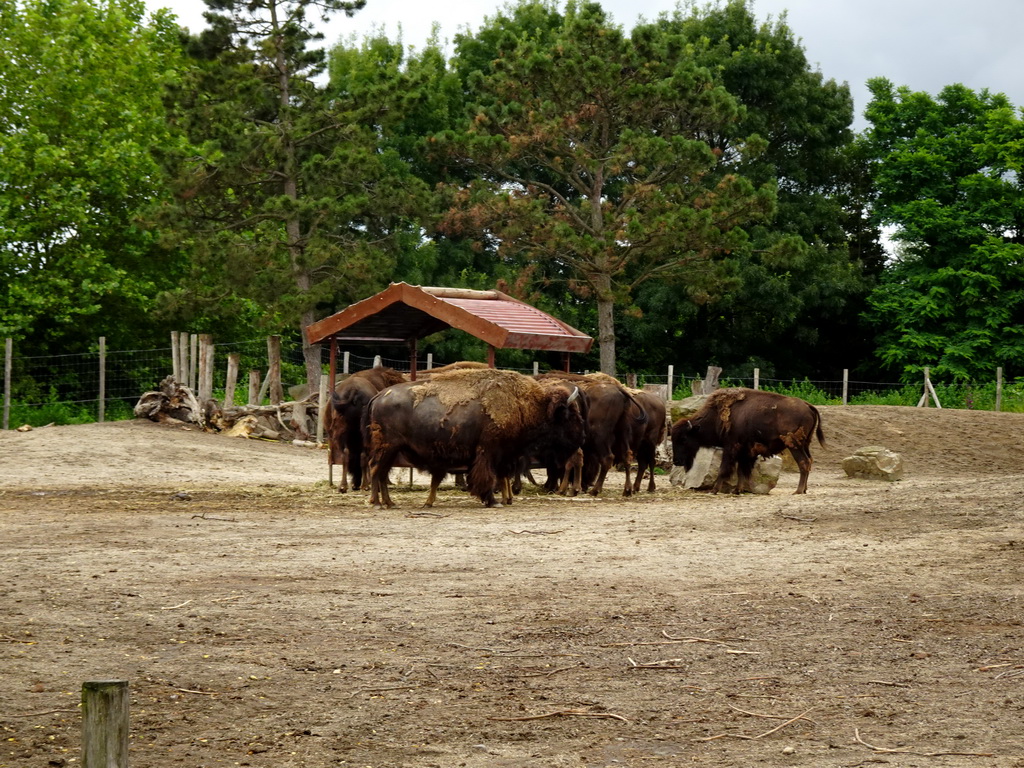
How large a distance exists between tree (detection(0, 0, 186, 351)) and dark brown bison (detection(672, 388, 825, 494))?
17728mm

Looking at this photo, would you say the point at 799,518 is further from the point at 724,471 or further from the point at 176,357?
the point at 176,357

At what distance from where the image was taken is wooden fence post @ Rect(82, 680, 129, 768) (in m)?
3.79

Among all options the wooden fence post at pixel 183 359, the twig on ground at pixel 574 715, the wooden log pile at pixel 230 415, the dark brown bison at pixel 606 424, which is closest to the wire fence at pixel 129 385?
the wooden fence post at pixel 183 359

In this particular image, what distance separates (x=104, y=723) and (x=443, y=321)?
60.7ft

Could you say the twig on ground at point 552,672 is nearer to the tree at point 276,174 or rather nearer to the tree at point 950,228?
the tree at point 276,174

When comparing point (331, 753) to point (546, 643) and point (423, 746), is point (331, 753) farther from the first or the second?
point (546, 643)

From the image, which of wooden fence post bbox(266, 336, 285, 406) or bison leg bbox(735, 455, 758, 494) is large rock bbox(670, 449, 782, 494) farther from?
wooden fence post bbox(266, 336, 285, 406)

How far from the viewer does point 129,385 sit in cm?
3328

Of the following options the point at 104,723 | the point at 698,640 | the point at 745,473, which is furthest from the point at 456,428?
the point at 104,723

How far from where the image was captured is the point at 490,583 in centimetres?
991

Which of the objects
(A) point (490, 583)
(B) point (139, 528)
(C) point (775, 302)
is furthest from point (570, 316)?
(A) point (490, 583)

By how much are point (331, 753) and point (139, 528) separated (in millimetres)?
8244

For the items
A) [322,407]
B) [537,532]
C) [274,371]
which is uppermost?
[274,371]

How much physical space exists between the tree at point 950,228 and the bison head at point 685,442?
86.7 feet
